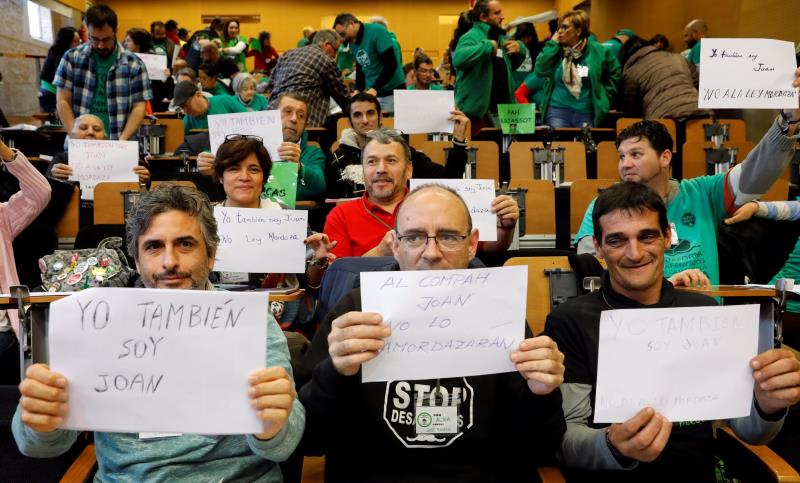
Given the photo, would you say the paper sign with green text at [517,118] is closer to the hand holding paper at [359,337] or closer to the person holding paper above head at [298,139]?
the person holding paper above head at [298,139]

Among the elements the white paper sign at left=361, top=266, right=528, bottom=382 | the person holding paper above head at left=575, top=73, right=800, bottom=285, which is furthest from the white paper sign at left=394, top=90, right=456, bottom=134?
the white paper sign at left=361, top=266, right=528, bottom=382

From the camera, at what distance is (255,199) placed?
9.77ft

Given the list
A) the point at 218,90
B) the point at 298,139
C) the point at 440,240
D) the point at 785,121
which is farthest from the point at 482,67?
the point at 440,240

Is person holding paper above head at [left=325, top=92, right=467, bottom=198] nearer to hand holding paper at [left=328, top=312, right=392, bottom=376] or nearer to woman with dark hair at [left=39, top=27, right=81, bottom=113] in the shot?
hand holding paper at [left=328, top=312, right=392, bottom=376]

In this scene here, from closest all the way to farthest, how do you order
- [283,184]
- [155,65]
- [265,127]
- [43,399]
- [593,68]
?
[43,399], [283,184], [265,127], [593,68], [155,65]

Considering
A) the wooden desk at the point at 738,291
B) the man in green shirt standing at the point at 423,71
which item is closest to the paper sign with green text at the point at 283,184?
the wooden desk at the point at 738,291

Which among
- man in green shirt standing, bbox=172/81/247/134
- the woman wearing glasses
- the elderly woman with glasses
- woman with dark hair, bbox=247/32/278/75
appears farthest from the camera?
woman with dark hair, bbox=247/32/278/75

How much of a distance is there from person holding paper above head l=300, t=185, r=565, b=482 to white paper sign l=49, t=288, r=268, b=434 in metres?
0.26

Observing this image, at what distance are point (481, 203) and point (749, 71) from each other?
4.08 ft

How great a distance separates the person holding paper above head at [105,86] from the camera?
4949 millimetres

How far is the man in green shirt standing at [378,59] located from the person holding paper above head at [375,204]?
3.46 meters

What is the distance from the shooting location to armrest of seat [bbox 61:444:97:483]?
1.54 metres

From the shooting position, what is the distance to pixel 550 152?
4770mm

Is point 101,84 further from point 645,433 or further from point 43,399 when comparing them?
point 645,433
